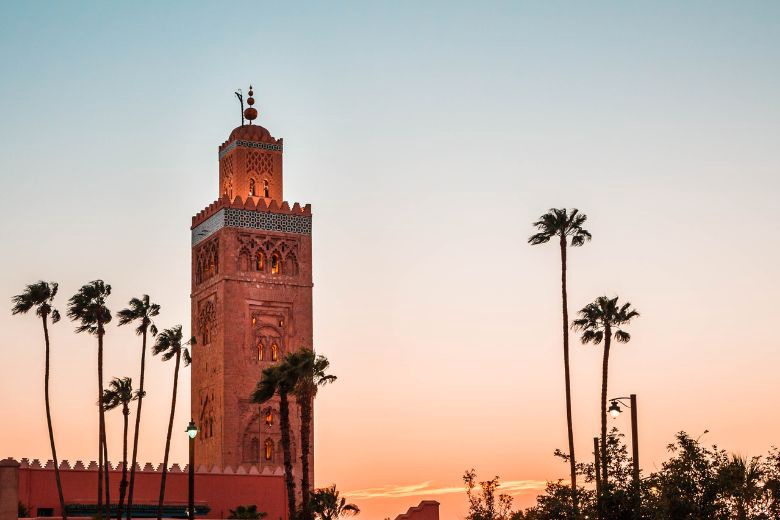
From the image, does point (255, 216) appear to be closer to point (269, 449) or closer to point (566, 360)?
point (269, 449)

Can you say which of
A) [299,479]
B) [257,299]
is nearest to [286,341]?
[257,299]

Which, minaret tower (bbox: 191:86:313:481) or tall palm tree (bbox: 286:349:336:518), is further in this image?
minaret tower (bbox: 191:86:313:481)

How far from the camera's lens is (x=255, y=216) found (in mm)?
72750

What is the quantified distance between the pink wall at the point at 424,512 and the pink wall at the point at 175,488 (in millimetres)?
6313

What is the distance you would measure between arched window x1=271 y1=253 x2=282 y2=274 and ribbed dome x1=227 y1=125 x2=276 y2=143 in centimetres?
611

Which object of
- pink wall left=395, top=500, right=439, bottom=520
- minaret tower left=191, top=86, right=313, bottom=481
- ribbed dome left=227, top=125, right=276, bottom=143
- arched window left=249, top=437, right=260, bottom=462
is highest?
ribbed dome left=227, top=125, right=276, bottom=143

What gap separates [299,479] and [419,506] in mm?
9846

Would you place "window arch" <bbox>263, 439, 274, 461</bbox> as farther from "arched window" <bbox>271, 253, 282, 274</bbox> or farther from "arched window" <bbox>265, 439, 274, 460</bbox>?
"arched window" <bbox>271, 253, 282, 274</bbox>

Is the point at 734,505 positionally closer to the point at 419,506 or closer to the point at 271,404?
the point at 419,506

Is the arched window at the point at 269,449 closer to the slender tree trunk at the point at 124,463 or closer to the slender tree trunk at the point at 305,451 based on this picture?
the slender tree trunk at the point at 124,463

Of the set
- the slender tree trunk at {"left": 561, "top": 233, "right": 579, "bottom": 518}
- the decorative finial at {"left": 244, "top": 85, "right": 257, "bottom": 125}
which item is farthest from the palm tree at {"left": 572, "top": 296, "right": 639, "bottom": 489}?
the decorative finial at {"left": 244, "top": 85, "right": 257, "bottom": 125}

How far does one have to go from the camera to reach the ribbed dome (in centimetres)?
7406

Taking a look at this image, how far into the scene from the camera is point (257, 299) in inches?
2830

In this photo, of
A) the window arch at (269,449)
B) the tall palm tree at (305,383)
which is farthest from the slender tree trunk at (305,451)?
the window arch at (269,449)
